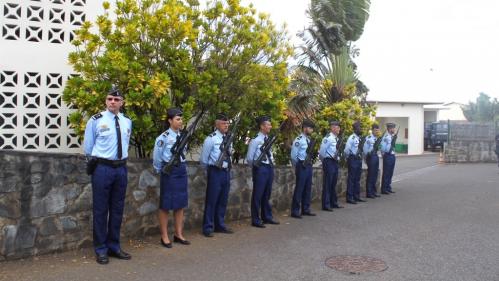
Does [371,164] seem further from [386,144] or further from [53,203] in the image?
[53,203]

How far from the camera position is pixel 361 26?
1366 cm

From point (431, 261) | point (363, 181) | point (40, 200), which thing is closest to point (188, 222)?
point (40, 200)

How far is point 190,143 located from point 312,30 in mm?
6594

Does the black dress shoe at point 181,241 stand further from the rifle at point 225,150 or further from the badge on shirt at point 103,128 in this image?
the badge on shirt at point 103,128

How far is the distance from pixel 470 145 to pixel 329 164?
16535mm

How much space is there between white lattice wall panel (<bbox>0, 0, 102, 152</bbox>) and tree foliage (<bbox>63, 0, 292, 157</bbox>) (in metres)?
0.40

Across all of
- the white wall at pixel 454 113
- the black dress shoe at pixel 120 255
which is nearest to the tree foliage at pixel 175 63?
the black dress shoe at pixel 120 255

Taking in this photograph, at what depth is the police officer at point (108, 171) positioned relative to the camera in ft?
17.8

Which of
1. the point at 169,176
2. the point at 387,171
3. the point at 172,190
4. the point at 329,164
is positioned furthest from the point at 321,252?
the point at 387,171

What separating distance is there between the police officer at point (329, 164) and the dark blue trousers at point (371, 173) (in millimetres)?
2139

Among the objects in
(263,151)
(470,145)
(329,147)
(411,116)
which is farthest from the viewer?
(411,116)

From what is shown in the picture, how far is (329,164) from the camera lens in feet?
31.5

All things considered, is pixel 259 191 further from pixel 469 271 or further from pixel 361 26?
pixel 361 26

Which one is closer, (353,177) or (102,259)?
(102,259)
